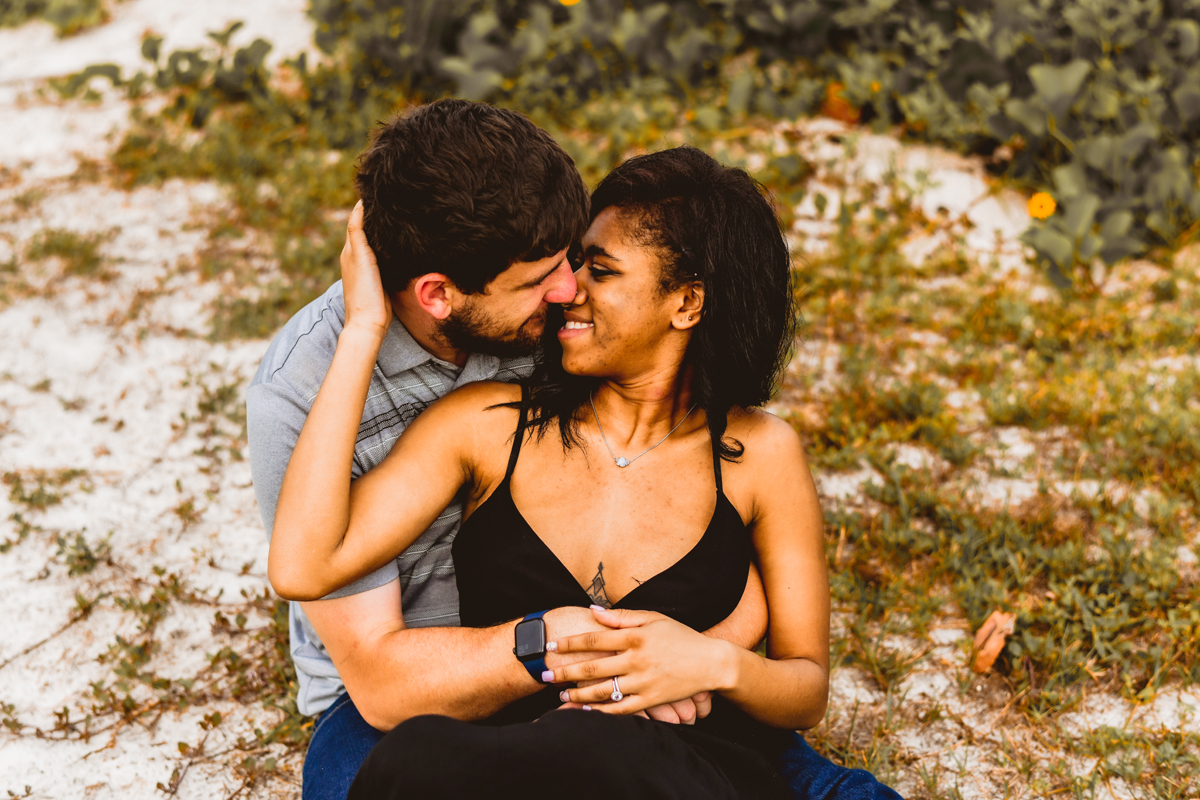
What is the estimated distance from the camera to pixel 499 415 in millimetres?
2494

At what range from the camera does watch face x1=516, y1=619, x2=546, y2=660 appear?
2.11 m

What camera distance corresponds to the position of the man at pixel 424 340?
2.18m

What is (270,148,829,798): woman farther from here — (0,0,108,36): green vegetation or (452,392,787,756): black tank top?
(0,0,108,36): green vegetation

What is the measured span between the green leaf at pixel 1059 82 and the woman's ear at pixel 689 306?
12.7 ft

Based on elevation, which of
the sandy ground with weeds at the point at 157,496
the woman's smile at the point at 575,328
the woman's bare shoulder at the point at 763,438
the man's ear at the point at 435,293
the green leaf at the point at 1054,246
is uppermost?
the man's ear at the point at 435,293

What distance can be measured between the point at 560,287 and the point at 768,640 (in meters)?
1.09

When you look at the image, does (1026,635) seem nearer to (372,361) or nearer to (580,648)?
(580,648)

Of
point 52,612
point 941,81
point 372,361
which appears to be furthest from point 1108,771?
point 941,81

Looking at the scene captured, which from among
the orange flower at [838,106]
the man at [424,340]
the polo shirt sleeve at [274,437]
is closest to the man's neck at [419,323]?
the man at [424,340]

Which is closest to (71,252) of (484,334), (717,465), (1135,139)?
(484,334)

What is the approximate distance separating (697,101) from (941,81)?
1586 mm

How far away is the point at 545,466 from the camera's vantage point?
2516 mm

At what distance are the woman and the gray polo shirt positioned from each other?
8 centimetres

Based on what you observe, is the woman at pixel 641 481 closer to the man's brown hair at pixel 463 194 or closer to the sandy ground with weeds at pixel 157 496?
the man's brown hair at pixel 463 194
